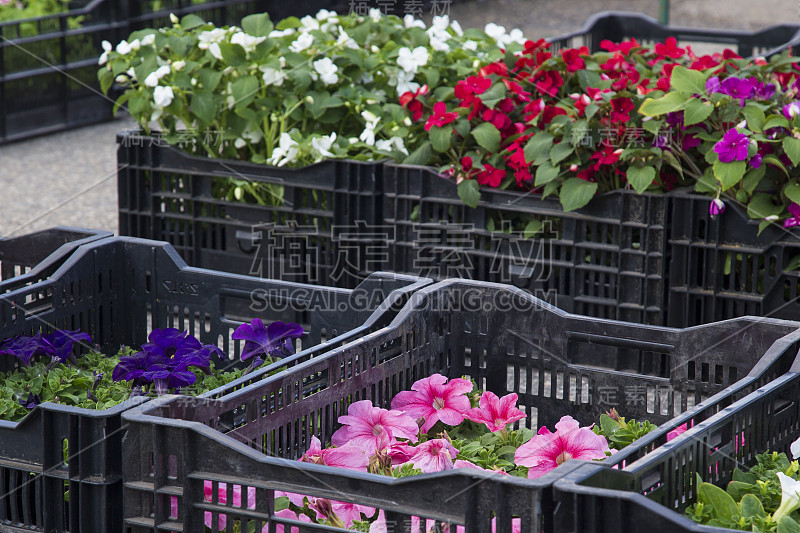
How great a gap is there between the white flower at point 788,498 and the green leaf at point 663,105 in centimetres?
193

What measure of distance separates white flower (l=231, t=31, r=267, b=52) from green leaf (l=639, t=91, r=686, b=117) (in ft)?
5.11

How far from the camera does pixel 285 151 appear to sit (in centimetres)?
444

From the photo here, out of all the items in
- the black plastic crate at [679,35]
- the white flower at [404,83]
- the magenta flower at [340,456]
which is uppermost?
the black plastic crate at [679,35]

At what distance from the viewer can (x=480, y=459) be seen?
8.23ft

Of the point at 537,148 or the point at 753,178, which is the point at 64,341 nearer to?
the point at 537,148

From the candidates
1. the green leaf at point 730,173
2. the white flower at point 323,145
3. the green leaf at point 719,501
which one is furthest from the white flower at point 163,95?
the green leaf at point 719,501

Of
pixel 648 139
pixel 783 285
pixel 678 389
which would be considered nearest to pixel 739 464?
pixel 678 389

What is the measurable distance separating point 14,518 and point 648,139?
2481 mm

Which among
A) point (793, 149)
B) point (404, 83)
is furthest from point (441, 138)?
point (793, 149)

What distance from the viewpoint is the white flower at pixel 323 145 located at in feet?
14.3

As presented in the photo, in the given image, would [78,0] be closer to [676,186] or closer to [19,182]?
[19,182]

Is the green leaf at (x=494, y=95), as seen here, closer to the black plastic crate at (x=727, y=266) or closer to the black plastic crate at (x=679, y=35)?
the black plastic crate at (x=727, y=266)

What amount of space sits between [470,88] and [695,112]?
83 cm

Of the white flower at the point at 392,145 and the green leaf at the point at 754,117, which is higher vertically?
the green leaf at the point at 754,117
